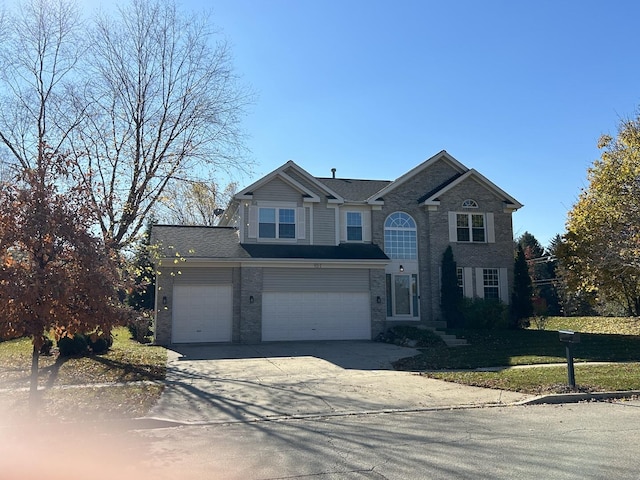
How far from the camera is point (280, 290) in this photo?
21.3 meters

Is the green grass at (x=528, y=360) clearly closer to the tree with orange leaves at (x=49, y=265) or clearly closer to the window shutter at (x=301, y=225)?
the window shutter at (x=301, y=225)

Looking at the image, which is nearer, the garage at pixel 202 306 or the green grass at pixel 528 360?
the green grass at pixel 528 360

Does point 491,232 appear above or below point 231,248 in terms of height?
above

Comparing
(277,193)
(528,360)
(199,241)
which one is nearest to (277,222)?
(277,193)

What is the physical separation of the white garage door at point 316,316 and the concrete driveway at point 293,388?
12.5 feet

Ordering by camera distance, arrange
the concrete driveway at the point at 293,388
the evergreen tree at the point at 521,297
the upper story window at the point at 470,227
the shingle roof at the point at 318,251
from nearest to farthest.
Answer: the concrete driveway at the point at 293,388 → the shingle roof at the point at 318,251 → the evergreen tree at the point at 521,297 → the upper story window at the point at 470,227

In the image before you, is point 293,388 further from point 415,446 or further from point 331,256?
point 331,256

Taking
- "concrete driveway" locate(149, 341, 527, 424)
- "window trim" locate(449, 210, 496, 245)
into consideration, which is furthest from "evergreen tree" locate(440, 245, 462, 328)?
"concrete driveway" locate(149, 341, 527, 424)

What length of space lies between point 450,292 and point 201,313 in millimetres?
11323

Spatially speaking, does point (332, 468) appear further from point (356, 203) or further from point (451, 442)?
point (356, 203)

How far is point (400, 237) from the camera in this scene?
24.5 metres

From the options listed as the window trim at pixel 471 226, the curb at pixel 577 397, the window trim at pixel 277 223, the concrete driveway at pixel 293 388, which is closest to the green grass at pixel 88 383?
the concrete driveway at pixel 293 388

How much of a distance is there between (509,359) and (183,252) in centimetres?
1262

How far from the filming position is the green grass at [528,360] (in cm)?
1135
